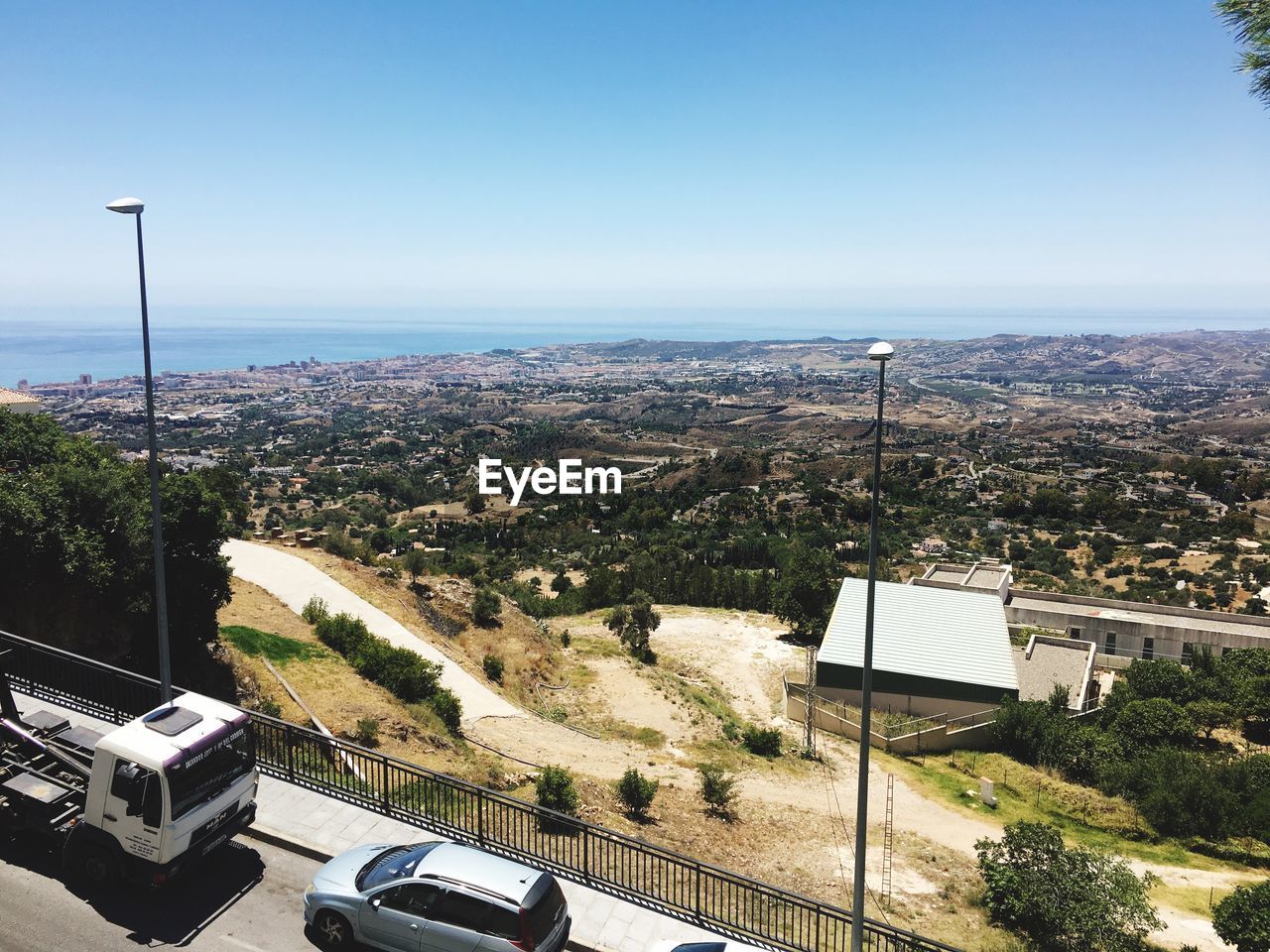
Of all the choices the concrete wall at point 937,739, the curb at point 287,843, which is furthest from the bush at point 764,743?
the curb at point 287,843

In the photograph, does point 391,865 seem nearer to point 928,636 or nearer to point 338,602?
point 338,602

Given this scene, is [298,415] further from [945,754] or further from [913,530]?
[945,754]

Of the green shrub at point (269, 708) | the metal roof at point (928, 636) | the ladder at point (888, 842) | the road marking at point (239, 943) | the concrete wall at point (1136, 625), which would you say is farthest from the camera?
the concrete wall at point (1136, 625)

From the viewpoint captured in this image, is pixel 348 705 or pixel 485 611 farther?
pixel 485 611

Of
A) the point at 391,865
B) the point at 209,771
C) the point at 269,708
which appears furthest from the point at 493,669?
the point at 391,865

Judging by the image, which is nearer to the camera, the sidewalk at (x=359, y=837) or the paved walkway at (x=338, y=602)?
the sidewalk at (x=359, y=837)

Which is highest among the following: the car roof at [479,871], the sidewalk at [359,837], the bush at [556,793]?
the car roof at [479,871]

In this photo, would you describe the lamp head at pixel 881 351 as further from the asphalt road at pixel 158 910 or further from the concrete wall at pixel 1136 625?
the concrete wall at pixel 1136 625
